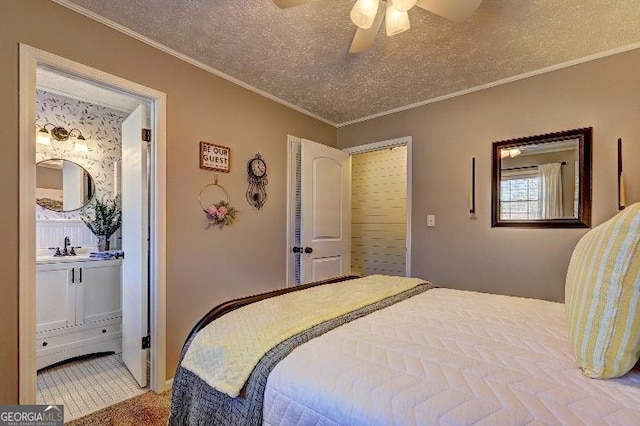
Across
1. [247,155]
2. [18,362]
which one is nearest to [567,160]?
[247,155]

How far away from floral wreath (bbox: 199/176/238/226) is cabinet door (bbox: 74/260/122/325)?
121 cm

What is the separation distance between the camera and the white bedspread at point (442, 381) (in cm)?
70

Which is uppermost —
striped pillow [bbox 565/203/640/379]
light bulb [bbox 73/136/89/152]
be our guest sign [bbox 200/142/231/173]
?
light bulb [bbox 73/136/89/152]

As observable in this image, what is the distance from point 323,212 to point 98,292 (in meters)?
2.22

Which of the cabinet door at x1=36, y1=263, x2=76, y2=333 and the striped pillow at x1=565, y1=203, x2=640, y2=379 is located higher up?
the striped pillow at x1=565, y1=203, x2=640, y2=379

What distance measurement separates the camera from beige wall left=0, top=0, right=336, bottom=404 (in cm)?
155

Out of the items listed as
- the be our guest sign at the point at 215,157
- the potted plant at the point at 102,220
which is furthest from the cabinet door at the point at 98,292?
the be our guest sign at the point at 215,157

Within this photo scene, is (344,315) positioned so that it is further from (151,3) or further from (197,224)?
(151,3)

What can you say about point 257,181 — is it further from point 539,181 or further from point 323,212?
point 539,181

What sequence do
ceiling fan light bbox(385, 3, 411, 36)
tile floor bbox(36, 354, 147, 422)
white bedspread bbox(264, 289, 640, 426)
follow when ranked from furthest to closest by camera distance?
tile floor bbox(36, 354, 147, 422), ceiling fan light bbox(385, 3, 411, 36), white bedspread bbox(264, 289, 640, 426)

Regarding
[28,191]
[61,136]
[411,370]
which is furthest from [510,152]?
[61,136]

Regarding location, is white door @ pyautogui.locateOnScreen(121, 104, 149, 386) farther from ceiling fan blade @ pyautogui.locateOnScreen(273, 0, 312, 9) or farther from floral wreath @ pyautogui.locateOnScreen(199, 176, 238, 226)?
ceiling fan blade @ pyautogui.locateOnScreen(273, 0, 312, 9)

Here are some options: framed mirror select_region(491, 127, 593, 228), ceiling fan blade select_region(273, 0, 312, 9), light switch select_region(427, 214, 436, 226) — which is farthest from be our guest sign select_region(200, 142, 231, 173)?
framed mirror select_region(491, 127, 593, 228)

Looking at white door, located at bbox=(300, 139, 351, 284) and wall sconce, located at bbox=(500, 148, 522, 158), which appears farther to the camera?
white door, located at bbox=(300, 139, 351, 284)
